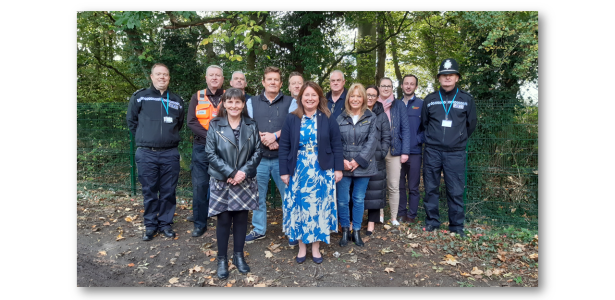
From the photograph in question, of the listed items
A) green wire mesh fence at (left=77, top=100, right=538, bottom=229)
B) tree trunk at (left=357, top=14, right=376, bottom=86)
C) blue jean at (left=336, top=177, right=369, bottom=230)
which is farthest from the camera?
tree trunk at (left=357, top=14, right=376, bottom=86)

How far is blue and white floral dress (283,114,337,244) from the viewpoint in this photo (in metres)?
3.27

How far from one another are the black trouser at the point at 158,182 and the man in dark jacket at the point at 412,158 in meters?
2.91

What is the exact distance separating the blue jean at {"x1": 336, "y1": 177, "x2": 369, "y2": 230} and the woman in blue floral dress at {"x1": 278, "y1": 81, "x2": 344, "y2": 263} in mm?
374

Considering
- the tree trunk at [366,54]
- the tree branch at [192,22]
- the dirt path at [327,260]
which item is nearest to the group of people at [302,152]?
the dirt path at [327,260]

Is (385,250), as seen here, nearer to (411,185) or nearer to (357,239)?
(357,239)

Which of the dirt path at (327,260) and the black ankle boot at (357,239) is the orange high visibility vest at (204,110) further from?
the black ankle boot at (357,239)

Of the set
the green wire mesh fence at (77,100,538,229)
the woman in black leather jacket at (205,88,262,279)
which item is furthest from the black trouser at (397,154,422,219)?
the woman in black leather jacket at (205,88,262,279)

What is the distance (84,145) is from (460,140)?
19.8ft

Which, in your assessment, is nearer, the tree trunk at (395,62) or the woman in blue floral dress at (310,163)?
the woman in blue floral dress at (310,163)

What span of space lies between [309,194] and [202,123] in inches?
61.7

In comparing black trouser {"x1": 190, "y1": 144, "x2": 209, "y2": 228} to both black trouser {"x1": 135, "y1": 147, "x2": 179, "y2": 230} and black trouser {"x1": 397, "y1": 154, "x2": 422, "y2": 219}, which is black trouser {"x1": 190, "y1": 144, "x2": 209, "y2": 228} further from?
black trouser {"x1": 397, "y1": 154, "x2": 422, "y2": 219}

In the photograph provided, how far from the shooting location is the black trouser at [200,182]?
4062 mm

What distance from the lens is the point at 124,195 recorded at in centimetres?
608

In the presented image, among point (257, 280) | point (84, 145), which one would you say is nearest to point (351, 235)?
point (257, 280)
